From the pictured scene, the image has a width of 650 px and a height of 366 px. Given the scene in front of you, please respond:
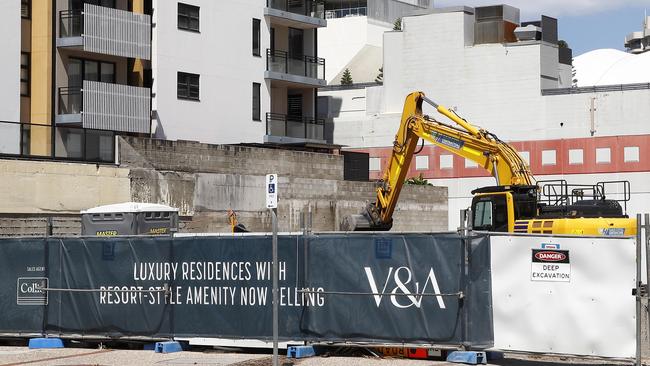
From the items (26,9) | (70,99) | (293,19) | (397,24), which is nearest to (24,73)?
(70,99)

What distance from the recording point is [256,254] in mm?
20094

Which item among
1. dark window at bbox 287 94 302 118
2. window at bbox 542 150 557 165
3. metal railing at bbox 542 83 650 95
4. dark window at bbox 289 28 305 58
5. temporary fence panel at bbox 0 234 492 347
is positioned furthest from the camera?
window at bbox 542 150 557 165

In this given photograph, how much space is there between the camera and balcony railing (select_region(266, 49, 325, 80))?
175ft

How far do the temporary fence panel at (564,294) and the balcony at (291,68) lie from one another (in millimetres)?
35190

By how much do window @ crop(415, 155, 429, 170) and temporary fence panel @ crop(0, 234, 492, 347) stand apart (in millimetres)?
45446

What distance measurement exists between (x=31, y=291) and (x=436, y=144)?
1886 cm

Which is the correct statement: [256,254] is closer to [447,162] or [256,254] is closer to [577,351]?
[577,351]

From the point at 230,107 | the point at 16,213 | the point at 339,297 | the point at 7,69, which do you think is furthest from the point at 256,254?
the point at 230,107

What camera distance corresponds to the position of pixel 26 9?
1650 inches

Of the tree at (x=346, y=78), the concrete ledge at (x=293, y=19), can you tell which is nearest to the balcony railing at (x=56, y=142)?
the concrete ledge at (x=293, y=19)

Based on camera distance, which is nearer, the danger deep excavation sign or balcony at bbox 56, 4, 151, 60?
the danger deep excavation sign

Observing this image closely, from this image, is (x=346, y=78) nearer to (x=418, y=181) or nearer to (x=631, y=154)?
(x=418, y=181)

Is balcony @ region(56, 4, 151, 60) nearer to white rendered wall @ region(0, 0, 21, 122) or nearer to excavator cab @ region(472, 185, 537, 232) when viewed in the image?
white rendered wall @ region(0, 0, 21, 122)

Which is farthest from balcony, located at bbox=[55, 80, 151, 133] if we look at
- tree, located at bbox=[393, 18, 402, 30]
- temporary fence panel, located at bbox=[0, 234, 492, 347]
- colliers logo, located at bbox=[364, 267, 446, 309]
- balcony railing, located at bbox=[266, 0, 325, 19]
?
tree, located at bbox=[393, 18, 402, 30]
